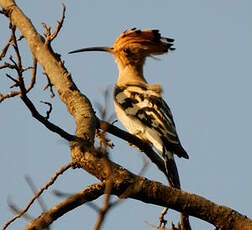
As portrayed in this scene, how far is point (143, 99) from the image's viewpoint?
4246mm

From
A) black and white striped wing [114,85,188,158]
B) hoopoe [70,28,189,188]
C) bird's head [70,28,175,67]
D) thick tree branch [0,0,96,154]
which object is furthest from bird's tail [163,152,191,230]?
bird's head [70,28,175,67]

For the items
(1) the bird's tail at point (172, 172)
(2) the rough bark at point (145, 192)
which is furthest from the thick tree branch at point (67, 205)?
(1) the bird's tail at point (172, 172)

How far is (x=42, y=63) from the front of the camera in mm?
3365

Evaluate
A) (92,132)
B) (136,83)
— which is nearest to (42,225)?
(92,132)

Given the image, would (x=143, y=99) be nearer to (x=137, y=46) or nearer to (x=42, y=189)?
(x=137, y=46)

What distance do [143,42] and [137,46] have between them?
→ 80 millimetres

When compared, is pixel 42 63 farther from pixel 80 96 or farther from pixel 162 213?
pixel 162 213

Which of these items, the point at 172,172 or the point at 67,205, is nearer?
the point at 67,205

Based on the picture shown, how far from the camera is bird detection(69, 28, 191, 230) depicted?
3.80 m

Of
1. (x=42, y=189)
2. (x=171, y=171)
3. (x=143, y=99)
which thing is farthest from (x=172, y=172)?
(x=42, y=189)

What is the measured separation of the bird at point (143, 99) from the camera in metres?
3.80

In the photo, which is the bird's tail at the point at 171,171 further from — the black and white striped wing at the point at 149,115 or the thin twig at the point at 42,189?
the thin twig at the point at 42,189

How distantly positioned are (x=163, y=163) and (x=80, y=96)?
916 millimetres

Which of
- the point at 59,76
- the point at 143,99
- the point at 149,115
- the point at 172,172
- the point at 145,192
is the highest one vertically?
the point at 143,99
